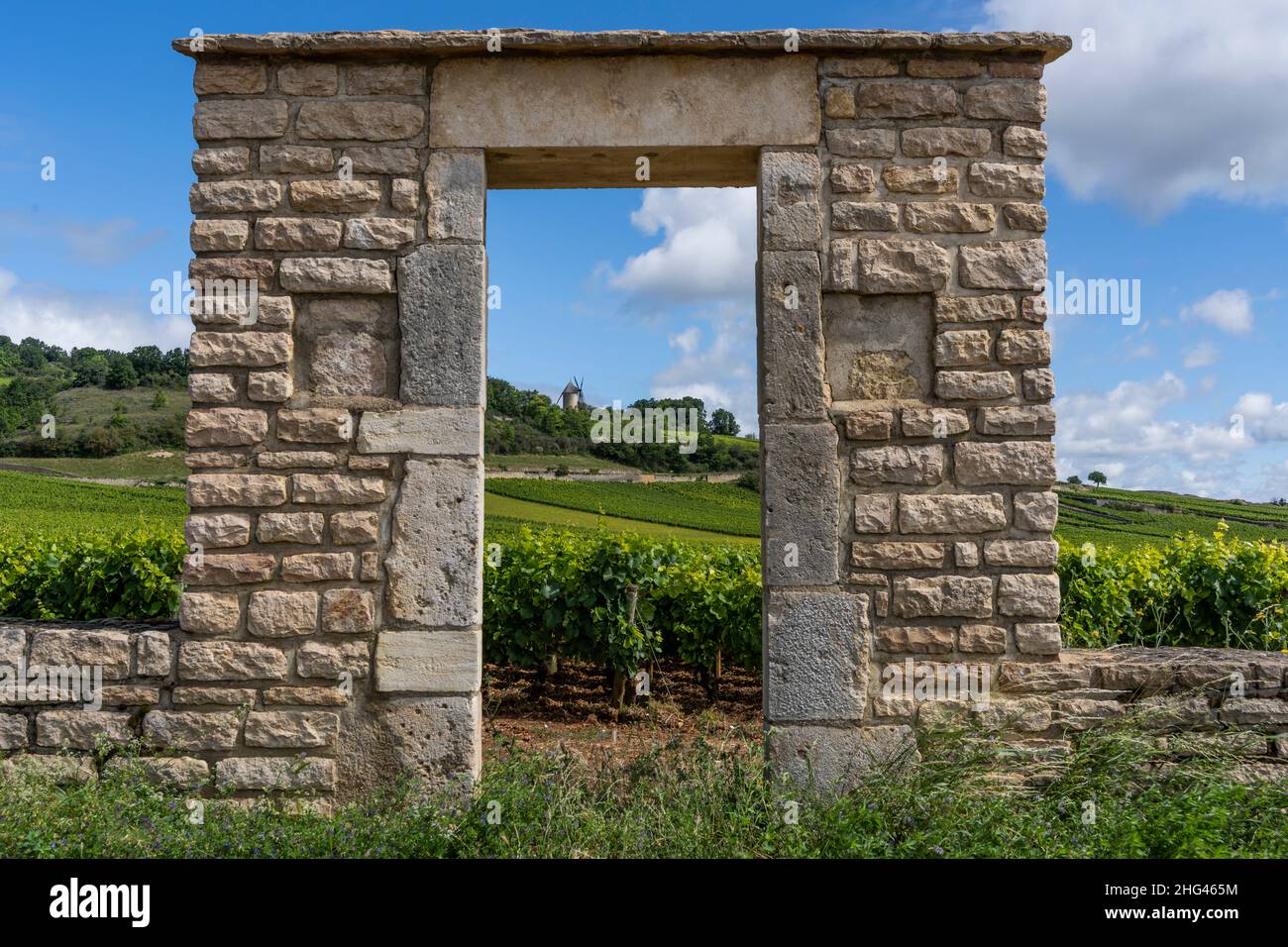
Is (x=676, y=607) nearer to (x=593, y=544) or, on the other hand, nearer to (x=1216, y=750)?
(x=593, y=544)

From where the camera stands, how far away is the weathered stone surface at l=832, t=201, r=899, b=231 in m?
3.68

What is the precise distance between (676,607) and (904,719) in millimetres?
3121

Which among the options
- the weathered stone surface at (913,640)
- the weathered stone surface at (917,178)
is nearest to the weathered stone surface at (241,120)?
the weathered stone surface at (917,178)

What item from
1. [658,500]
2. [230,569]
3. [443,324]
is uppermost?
[443,324]

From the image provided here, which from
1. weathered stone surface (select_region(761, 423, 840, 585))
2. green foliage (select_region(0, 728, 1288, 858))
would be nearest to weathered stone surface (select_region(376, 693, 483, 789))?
green foliage (select_region(0, 728, 1288, 858))

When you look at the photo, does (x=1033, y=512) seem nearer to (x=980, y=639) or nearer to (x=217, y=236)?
(x=980, y=639)

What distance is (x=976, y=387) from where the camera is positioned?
3.68m

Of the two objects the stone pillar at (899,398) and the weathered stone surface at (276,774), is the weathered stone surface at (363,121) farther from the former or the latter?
the weathered stone surface at (276,774)

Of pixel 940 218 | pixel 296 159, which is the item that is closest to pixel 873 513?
pixel 940 218

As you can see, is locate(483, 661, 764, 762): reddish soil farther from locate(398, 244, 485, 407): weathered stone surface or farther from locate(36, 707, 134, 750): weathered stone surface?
locate(398, 244, 485, 407): weathered stone surface

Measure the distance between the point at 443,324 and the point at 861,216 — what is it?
1899 millimetres

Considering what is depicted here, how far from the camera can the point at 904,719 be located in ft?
11.7

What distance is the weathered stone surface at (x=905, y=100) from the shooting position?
3.72 meters
